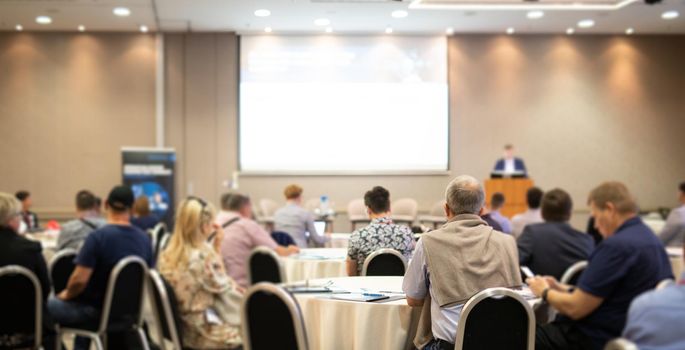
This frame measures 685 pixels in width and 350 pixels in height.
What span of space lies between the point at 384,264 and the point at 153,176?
30.0ft

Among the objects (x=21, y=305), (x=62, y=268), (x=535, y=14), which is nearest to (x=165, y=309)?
(x=21, y=305)

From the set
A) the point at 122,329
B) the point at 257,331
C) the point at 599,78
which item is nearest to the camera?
the point at 257,331

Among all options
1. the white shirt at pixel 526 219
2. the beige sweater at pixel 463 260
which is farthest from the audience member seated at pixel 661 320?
the white shirt at pixel 526 219

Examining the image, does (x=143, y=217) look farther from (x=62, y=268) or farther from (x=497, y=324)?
(x=497, y=324)

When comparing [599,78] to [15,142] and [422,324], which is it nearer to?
[15,142]

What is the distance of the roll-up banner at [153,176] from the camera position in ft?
42.7

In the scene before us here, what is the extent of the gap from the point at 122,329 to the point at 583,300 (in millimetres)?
3073

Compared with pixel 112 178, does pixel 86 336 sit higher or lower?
lower

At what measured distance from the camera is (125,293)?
5.06 metres

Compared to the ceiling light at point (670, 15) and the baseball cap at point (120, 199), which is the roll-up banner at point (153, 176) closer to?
the baseball cap at point (120, 199)

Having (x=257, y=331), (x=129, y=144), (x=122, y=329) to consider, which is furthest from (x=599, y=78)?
(x=257, y=331)

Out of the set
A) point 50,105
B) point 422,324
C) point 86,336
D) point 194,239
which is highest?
point 50,105

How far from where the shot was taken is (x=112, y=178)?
1412 cm

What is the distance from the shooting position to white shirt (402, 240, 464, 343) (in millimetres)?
3508
